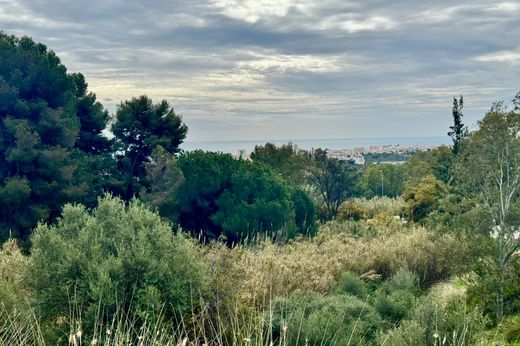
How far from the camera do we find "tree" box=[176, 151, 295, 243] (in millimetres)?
16266

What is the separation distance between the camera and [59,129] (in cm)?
1658

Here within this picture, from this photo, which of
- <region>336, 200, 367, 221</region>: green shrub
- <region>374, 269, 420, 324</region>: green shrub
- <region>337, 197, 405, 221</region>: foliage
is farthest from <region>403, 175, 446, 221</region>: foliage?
<region>374, 269, 420, 324</region>: green shrub

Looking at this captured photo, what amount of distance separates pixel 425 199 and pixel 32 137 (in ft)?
43.2

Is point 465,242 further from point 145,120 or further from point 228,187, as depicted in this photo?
point 145,120

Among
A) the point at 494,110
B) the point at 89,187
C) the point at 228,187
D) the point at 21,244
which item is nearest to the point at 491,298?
the point at 494,110

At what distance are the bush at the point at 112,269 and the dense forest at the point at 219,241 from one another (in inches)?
0.9

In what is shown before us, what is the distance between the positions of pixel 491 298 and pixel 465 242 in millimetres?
1122

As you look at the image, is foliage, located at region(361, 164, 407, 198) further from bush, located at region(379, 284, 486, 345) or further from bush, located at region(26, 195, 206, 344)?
bush, located at region(26, 195, 206, 344)

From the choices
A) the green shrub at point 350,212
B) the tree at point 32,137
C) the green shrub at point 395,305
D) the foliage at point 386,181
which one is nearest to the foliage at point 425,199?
the green shrub at point 350,212

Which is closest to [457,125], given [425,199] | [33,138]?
[425,199]

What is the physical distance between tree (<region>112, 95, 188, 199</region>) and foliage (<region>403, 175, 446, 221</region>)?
10.3 m

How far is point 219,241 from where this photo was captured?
28.5ft

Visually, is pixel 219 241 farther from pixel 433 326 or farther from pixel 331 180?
pixel 331 180

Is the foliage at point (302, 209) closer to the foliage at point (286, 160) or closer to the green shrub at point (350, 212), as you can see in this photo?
the green shrub at point (350, 212)
